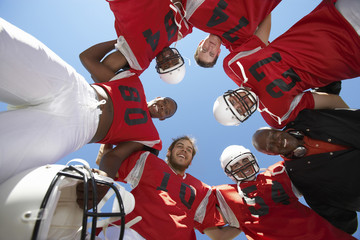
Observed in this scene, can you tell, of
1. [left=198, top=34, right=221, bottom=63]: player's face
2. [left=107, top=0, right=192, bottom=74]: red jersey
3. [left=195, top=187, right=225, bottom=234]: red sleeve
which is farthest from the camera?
[left=198, top=34, right=221, bottom=63]: player's face

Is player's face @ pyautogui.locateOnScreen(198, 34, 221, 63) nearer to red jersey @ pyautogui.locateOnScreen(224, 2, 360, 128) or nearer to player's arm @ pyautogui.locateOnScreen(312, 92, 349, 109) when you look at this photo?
red jersey @ pyautogui.locateOnScreen(224, 2, 360, 128)

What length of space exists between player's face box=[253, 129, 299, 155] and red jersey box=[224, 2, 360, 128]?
16cm

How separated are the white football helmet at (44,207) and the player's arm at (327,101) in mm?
→ 2338

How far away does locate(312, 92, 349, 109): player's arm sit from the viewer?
2.48 metres

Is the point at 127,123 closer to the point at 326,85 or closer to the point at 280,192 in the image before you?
the point at 280,192

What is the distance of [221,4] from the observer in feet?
7.93

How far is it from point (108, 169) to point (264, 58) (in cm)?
200

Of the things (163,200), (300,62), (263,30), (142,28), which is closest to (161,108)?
(142,28)

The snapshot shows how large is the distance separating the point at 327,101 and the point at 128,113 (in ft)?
7.24

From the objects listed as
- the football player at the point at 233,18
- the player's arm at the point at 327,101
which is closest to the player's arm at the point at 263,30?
the football player at the point at 233,18

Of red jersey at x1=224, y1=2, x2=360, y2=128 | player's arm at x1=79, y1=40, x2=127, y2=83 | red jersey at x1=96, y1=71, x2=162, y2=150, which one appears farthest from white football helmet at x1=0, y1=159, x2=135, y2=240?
red jersey at x1=224, y1=2, x2=360, y2=128

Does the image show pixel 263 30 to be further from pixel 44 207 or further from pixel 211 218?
pixel 44 207

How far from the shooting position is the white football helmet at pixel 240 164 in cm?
286

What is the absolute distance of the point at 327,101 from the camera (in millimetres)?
2496
